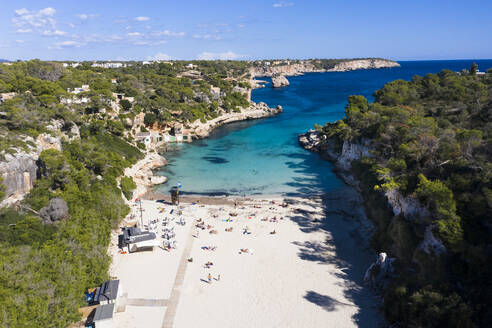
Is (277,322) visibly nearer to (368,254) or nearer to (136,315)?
(136,315)

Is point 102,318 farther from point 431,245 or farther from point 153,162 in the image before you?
point 153,162

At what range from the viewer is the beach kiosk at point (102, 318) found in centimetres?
1240

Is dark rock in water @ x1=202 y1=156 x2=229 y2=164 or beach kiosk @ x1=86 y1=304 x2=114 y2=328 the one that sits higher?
dark rock in water @ x1=202 y1=156 x2=229 y2=164

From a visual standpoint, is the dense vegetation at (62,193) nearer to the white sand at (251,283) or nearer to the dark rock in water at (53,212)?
the dark rock in water at (53,212)

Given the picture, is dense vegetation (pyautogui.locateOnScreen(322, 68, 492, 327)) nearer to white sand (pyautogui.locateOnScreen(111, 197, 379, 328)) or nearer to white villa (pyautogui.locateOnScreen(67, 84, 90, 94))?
white sand (pyautogui.locateOnScreen(111, 197, 379, 328))

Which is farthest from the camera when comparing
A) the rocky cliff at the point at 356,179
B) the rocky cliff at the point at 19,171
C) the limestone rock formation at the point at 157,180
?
the limestone rock formation at the point at 157,180

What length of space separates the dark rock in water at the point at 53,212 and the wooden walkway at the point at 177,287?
24.4 ft

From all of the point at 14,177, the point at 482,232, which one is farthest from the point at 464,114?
the point at 14,177

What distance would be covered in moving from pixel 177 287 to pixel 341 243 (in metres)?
10.8

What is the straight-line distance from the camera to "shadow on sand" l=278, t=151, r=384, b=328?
1409 centimetres

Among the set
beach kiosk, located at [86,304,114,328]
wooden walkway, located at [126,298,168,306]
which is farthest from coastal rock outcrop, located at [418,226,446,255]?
beach kiosk, located at [86,304,114,328]

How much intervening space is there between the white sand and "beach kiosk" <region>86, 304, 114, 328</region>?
0.63 metres

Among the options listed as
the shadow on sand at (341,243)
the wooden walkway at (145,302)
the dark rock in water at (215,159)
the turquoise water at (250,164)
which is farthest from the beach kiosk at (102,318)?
the dark rock in water at (215,159)

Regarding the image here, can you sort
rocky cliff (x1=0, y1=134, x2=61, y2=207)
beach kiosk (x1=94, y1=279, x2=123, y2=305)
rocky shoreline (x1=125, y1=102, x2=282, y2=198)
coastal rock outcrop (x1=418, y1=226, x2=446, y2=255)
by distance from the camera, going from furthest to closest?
rocky shoreline (x1=125, y1=102, x2=282, y2=198) → rocky cliff (x1=0, y1=134, x2=61, y2=207) → coastal rock outcrop (x1=418, y1=226, x2=446, y2=255) → beach kiosk (x1=94, y1=279, x2=123, y2=305)
